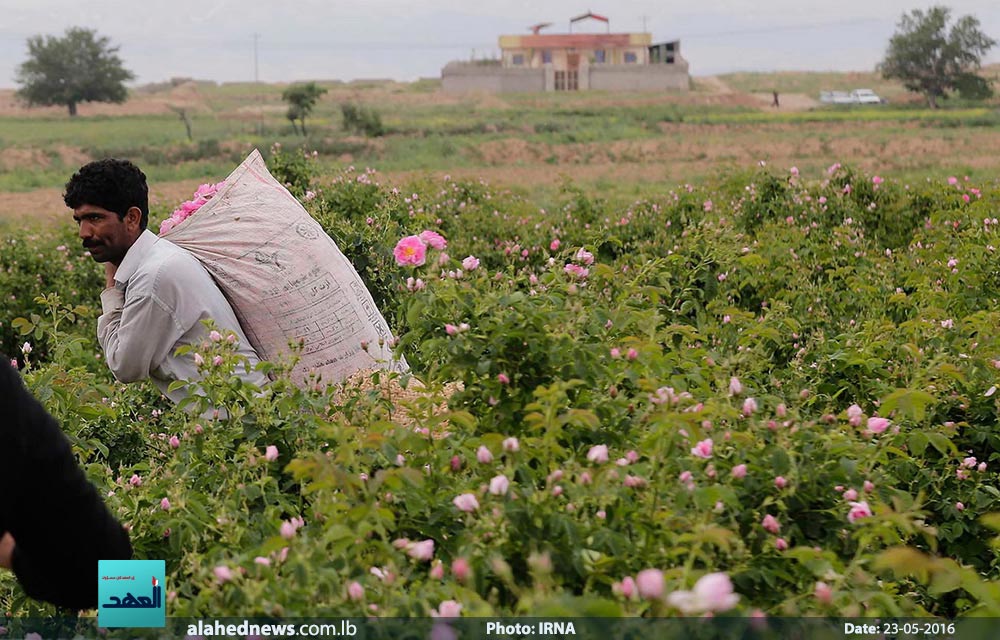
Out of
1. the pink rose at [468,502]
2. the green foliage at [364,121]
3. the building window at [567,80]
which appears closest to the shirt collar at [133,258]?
the pink rose at [468,502]

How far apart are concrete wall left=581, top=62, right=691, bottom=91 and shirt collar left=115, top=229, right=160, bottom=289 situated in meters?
83.7

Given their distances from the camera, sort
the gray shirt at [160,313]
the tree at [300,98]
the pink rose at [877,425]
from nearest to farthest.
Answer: the pink rose at [877,425] → the gray shirt at [160,313] → the tree at [300,98]

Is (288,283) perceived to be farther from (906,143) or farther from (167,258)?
(906,143)

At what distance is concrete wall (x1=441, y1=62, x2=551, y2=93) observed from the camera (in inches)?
3407

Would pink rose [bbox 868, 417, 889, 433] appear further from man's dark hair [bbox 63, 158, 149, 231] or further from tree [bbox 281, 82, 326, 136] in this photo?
tree [bbox 281, 82, 326, 136]

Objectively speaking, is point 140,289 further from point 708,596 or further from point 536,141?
point 536,141

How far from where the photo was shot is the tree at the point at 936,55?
7112 centimetres

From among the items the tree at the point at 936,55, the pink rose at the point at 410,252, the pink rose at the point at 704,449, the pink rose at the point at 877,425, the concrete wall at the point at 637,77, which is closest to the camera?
the pink rose at the point at 704,449

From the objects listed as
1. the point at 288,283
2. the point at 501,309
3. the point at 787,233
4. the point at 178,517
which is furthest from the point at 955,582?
the point at 787,233

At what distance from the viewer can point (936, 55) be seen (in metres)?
72.4

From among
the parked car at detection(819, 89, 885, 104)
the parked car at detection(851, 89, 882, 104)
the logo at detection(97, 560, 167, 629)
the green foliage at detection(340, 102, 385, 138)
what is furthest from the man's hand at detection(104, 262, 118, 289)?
the parked car at detection(851, 89, 882, 104)

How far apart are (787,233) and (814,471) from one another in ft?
16.5

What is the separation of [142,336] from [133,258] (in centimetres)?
27

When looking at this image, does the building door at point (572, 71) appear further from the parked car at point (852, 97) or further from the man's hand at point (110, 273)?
the man's hand at point (110, 273)
